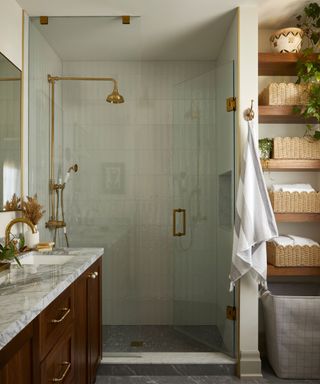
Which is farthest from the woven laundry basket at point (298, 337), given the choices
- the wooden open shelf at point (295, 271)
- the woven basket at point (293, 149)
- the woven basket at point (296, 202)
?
the woven basket at point (293, 149)

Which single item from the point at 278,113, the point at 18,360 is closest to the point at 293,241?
the point at 278,113

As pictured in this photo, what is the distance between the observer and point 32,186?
9.38ft

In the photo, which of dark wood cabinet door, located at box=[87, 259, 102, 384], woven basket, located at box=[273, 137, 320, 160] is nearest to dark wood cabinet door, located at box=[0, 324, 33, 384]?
dark wood cabinet door, located at box=[87, 259, 102, 384]

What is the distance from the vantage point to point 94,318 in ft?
8.11

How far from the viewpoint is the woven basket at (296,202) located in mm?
2820

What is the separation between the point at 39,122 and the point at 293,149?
186 cm

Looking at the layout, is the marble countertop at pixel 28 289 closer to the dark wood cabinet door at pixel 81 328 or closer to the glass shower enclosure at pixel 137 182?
the dark wood cabinet door at pixel 81 328

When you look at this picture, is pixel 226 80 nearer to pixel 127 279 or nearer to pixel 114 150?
pixel 114 150

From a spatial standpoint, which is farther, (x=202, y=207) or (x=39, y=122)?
(x=202, y=207)

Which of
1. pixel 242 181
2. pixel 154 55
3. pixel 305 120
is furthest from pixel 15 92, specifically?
pixel 305 120

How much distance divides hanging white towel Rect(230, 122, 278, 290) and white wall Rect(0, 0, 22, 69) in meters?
1.64

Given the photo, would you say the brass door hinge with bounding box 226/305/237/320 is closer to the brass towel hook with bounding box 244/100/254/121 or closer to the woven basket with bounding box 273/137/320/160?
the woven basket with bounding box 273/137/320/160

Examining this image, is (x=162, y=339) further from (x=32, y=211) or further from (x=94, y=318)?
(x=32, y=211)

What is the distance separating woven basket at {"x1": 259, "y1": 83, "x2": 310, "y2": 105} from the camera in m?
2.82
